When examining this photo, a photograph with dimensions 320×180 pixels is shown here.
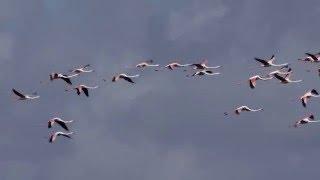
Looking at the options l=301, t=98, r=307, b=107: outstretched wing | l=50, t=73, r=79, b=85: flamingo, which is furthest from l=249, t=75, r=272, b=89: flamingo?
l=50, t=73, r=79, b=85: flamingo

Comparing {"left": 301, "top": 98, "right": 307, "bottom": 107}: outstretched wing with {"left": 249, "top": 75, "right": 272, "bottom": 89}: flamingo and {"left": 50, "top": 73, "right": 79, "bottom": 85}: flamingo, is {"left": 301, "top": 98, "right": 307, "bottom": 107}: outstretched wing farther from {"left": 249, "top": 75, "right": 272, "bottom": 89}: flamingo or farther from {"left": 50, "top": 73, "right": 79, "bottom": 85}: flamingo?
{"left": 50, "top": 73, "right": 79, "bottom": 85}: flamingo

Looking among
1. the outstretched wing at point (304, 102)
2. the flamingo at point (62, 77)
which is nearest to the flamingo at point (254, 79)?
the outstretched wing at point (304, 102)

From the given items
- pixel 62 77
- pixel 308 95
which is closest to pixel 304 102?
pixel 308 95

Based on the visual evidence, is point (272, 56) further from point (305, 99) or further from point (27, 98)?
point (27, 98)

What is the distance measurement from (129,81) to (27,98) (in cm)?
866

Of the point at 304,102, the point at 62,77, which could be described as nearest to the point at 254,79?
the point at 304,102

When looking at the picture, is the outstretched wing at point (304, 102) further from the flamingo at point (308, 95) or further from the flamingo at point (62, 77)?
the flamingo at point (62, 77)

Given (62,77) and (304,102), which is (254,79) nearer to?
(304,102)

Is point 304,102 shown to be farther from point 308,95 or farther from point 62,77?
point 62,77

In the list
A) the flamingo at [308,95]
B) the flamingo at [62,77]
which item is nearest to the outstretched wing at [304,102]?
the flamingo at [308,95]

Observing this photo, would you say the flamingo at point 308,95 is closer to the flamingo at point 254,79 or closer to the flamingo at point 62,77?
the flamingo at point 254,79

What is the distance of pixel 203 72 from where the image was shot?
4205 inches

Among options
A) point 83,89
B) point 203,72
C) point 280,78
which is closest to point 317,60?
point 280,78

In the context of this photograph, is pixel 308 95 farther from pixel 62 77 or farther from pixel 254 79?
pixel 62 77
